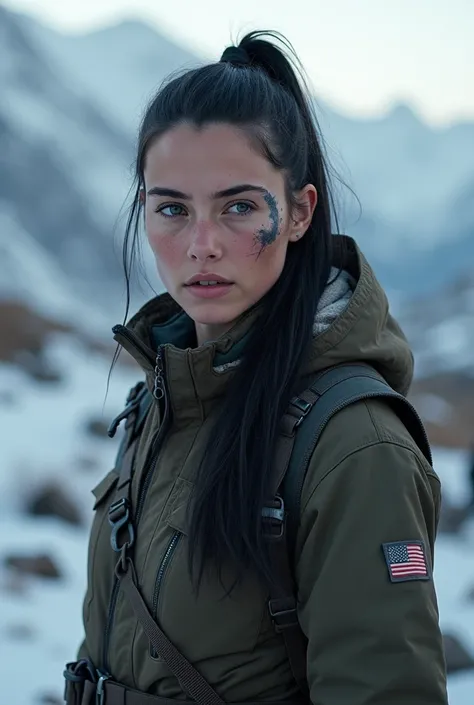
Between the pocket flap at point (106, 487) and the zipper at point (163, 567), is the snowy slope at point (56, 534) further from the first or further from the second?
the zipper at point (163, 567)

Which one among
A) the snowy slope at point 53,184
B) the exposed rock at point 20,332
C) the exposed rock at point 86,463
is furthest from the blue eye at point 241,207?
the snowy slope at point 53,184

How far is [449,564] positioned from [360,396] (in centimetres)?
701

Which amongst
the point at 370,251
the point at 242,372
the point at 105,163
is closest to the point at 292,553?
the point at 242,372

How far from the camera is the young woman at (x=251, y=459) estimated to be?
4.73ft

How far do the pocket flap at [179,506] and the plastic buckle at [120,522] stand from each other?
121mm

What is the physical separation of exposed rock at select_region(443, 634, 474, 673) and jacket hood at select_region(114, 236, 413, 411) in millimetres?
3476

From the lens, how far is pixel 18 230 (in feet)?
161

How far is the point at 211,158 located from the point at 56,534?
19.9 feet

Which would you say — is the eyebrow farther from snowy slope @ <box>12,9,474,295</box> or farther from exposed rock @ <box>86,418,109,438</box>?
snowy slope @ <box>12,9,474,295</box>

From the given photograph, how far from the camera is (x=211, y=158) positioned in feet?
5.54

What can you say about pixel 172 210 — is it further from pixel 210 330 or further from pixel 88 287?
pixel 88 287

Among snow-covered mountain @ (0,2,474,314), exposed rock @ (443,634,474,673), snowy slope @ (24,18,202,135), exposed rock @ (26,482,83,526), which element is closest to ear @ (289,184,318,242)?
exposed rock @ (443,634,474,673)

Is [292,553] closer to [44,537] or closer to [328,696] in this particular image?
[328,696]

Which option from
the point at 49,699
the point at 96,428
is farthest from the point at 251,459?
the point at 96,428
